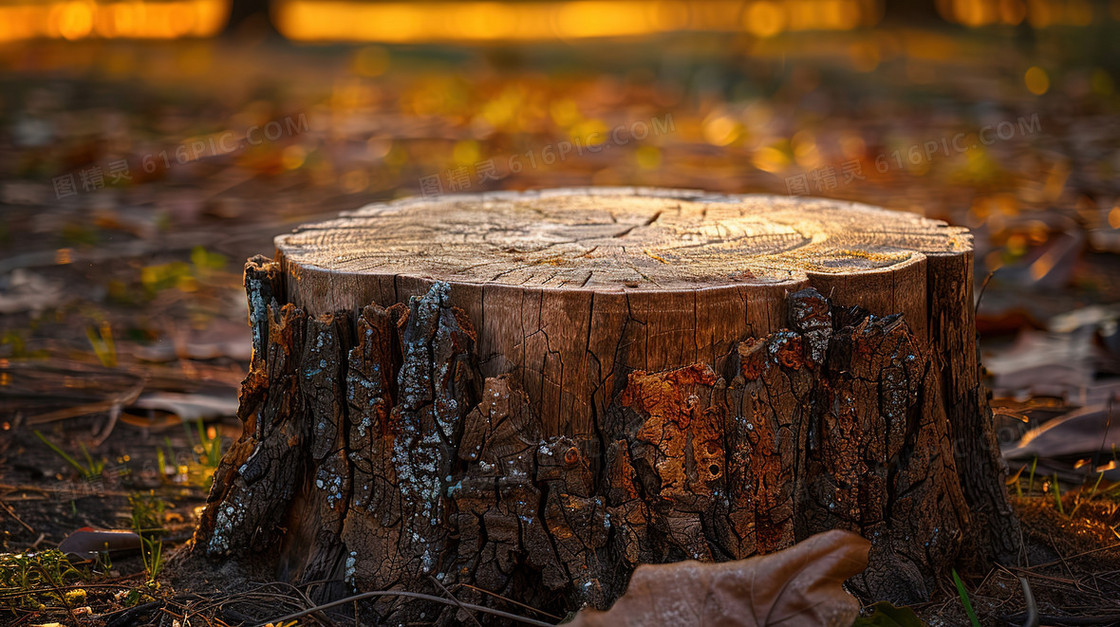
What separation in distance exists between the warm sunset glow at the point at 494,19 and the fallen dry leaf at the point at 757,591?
1138 cm

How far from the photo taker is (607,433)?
1502mm

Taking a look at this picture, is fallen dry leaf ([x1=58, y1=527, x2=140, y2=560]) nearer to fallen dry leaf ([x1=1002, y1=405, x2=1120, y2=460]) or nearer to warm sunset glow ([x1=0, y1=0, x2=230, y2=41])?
fallen dry leaf ([x1=1002, y1=405, x2=1120, y2=460])

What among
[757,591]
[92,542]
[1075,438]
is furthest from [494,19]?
[757,591]

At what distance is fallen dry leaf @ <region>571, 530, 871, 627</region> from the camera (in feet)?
4.09

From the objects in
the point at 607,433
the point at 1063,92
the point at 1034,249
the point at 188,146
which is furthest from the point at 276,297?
the point at 1063,92

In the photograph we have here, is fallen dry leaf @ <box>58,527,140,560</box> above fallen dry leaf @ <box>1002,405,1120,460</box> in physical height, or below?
above

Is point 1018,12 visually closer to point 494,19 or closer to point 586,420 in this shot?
point 494,19

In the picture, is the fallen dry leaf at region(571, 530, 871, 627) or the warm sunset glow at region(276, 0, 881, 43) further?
the warm sunset glow at region(276, 0, 881, 43)

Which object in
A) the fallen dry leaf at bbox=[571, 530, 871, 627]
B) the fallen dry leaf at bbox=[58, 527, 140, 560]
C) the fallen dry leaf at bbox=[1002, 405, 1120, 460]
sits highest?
the fallen dry leaf at bbox=[571, 530, 871, 627]

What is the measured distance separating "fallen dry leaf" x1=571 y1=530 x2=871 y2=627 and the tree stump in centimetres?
20

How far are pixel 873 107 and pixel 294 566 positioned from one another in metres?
7.97

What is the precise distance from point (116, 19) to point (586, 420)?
12.4 meters

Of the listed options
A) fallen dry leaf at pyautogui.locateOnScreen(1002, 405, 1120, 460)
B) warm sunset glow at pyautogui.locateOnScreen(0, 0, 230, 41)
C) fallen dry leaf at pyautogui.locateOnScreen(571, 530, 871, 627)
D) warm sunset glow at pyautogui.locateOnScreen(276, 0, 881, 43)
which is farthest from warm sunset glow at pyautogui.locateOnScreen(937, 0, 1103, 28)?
fallen dry leaf at pyautogui.locateOnScreen(571, 530, 871, 627)

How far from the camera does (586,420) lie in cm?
151
